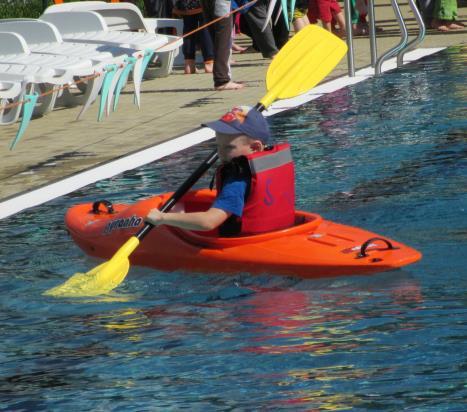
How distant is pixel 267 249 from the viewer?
694cm

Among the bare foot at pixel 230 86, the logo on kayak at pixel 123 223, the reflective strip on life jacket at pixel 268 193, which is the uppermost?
the reflective strip on life jacket at pixel 268 193

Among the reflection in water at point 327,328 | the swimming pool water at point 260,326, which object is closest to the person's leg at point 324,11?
the swimming pool water at point 260,326

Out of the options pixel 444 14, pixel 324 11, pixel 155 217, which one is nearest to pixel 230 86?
pixel 324 11

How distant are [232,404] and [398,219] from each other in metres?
3.34

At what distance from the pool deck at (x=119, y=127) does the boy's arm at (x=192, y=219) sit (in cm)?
280

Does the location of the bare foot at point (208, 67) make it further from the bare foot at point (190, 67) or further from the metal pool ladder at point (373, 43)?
the metal pool ladder at point (373, 43)

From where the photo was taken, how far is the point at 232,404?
5164 mm

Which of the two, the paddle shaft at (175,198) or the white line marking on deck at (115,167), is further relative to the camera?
the white line marking on deck at (115,167)

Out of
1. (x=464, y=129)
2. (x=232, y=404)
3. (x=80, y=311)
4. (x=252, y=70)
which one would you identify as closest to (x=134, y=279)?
(x=80, y=311)

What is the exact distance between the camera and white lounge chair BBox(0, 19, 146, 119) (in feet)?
46.2

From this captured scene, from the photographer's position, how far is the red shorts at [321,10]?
19.3 metres

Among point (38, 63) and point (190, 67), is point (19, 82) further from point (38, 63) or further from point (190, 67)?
point (190, 67)

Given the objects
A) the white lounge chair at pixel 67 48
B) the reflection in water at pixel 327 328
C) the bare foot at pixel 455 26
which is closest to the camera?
the reflection in water at pixel 327 328

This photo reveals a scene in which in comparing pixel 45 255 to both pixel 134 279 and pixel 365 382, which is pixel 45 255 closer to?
pixel 134 279
